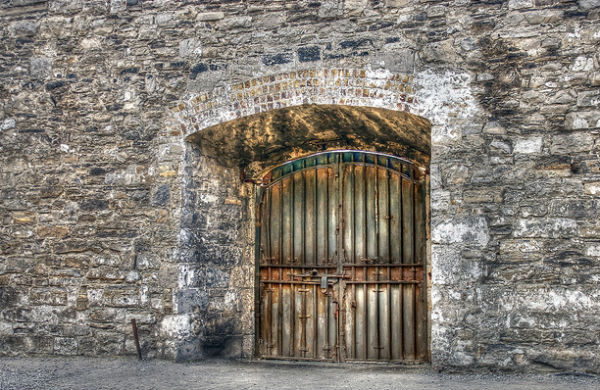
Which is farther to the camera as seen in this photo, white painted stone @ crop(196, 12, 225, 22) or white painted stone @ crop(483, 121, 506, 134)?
white painted stone @ crop(196, 12, 225, 22)

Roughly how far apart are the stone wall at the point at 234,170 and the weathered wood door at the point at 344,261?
34cm

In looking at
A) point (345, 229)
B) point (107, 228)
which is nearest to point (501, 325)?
point (345, 229)

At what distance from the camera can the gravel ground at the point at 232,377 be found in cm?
405

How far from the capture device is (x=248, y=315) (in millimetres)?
5586

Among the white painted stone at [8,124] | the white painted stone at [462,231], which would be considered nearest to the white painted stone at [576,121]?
the white painted stone at [462,231]

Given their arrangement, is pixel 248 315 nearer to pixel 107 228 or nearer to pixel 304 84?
pixel 107 228

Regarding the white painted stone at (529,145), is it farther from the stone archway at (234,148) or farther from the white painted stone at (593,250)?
the white painted stone at (593,250)

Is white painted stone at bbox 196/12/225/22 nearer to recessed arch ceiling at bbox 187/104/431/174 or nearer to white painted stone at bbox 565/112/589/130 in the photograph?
recessed arch ceiling at bbox 187/104/431/174

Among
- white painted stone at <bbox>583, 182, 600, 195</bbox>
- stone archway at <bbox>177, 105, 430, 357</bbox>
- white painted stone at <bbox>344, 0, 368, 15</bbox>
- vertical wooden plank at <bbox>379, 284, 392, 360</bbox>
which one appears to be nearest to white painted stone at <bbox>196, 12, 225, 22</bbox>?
stone archway at <bbox>177, 105, 430, 357</bbox>

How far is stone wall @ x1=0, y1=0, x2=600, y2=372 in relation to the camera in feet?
14.1

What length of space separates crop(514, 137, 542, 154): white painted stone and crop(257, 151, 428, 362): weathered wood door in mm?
1076

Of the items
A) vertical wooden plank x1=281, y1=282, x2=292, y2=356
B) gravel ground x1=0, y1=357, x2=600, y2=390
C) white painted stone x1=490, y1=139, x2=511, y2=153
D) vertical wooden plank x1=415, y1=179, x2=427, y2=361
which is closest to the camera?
gravel ground x1=0, y1=357, x2=600, y2=390

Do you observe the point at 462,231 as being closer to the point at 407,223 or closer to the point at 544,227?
the point at 544,227

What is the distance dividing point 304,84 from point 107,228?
214 centimetres
